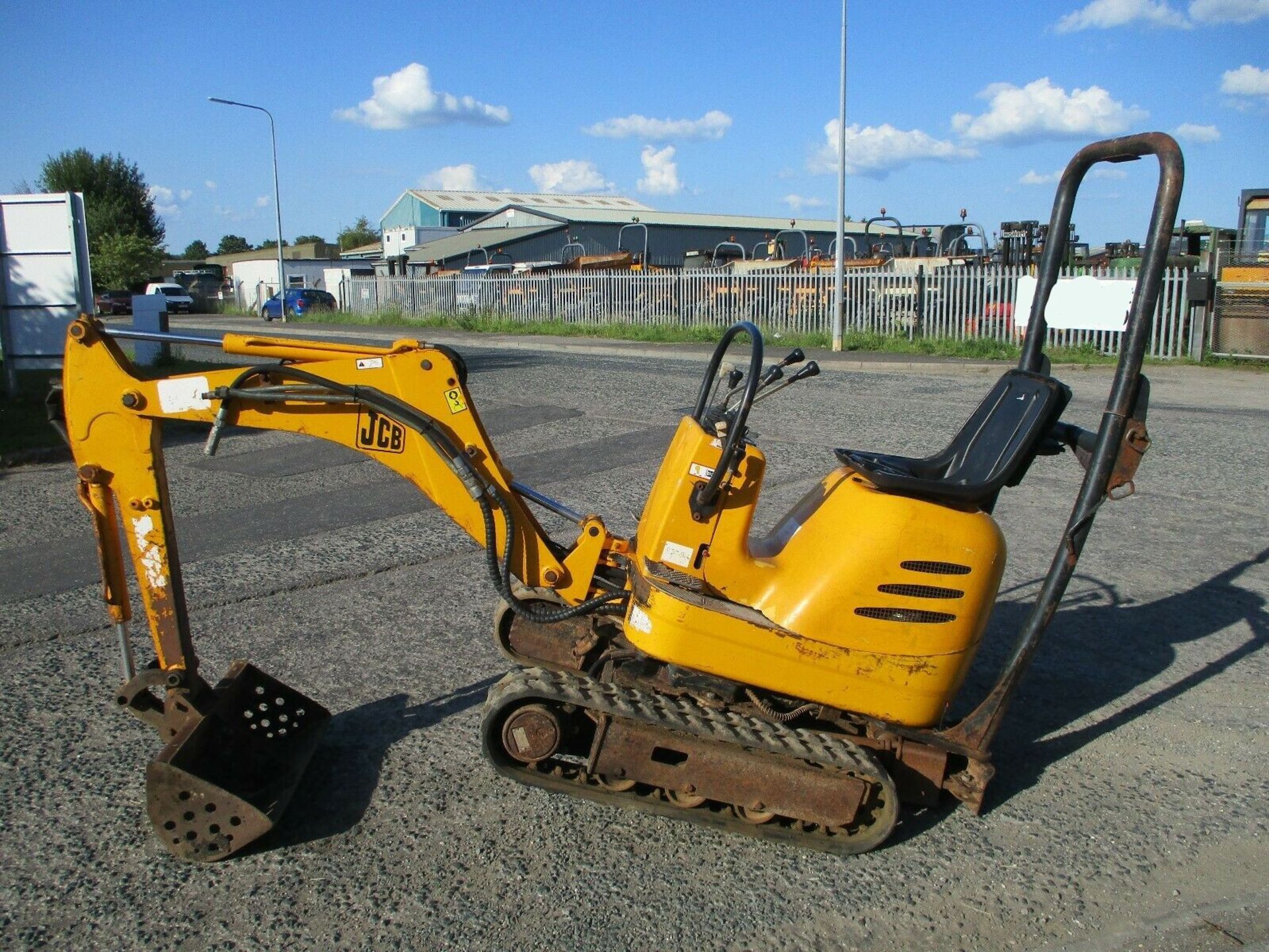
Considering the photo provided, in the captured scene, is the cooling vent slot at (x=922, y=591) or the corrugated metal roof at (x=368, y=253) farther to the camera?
the corrugated metal roof at (x=368, y=253)

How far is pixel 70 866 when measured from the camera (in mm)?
3469

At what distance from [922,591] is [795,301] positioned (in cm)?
2286

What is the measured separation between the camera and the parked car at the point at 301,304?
4178cm

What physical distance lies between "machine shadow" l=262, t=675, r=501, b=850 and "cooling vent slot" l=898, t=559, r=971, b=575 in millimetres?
2034

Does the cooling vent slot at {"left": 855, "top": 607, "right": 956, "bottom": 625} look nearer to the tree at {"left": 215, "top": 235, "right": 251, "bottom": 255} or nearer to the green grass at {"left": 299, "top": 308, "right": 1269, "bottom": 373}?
the green grass at {"left": 299, "top": 308, "right": 1269, "bottom": 373}

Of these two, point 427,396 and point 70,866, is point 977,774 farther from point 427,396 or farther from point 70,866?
point 70,866

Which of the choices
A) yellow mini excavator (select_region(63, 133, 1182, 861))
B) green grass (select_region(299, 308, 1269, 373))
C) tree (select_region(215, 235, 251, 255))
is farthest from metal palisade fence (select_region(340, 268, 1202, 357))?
tree (select_region(215, 235, 251, 255))

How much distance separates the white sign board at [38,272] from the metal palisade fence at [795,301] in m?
14.2

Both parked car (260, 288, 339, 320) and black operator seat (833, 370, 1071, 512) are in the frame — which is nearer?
black operator seat (833, 370, 1071, 512)

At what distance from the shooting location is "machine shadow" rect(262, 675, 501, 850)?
373 centimetres

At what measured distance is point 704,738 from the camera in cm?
366

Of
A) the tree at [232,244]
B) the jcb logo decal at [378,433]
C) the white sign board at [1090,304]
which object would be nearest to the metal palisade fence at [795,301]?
the white sign board at [1090,304]

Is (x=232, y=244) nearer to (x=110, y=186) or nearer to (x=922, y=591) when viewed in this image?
(x=110, y=186)

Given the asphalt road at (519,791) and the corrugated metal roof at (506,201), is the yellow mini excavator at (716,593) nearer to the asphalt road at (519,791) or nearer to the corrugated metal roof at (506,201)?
the asphalt road at (519,791)
